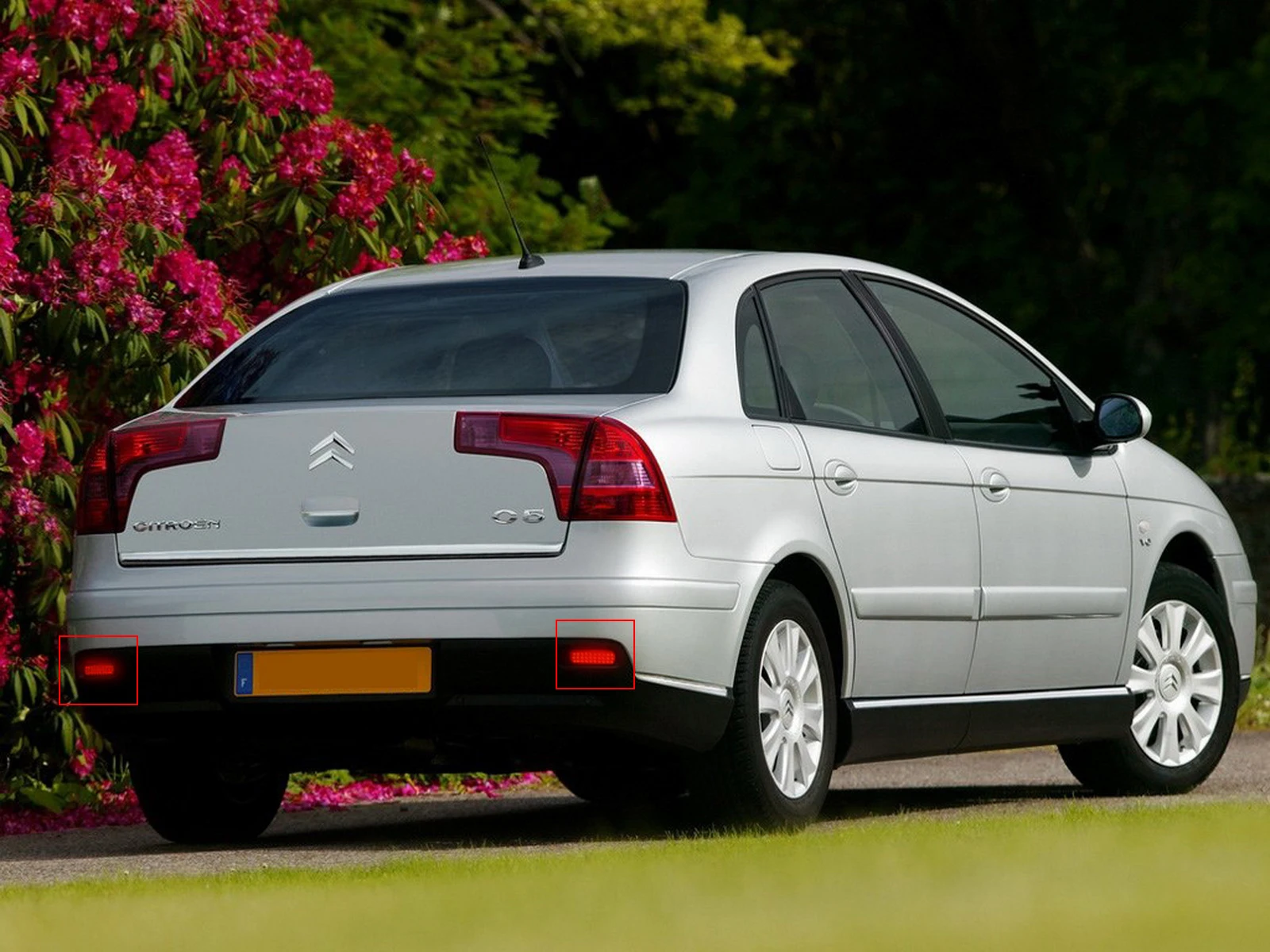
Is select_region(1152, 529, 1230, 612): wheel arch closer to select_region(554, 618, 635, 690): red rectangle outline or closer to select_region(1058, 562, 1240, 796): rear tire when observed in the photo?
select_region(1058, 562, 1240, 796): rear tire

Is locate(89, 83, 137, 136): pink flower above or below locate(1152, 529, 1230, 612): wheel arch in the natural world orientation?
above

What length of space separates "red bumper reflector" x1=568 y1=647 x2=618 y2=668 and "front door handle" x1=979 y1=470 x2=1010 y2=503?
193cm

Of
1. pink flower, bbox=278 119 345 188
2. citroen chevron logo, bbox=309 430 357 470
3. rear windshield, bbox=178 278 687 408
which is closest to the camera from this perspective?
citroen chevron logo, bbox=309 430 357 470

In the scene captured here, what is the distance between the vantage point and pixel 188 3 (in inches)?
417

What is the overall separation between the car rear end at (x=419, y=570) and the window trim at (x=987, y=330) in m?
1.12

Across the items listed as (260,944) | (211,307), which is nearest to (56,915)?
(260,944)

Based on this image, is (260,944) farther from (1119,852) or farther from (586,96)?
(586,96)

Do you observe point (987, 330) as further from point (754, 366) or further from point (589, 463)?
point (589, 463)

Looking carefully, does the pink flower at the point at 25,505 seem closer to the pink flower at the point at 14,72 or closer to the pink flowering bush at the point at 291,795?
the pink flowering bush at the point at 291,795

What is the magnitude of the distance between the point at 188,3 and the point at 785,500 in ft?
13.6

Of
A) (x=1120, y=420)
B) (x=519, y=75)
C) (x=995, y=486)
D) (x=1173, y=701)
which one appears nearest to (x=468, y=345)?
(x=995, y=486)

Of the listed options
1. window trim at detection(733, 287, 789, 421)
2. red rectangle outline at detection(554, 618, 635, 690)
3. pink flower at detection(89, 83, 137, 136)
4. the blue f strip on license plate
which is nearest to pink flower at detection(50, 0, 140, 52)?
pink flower at detection(89, 83, 137, 136)

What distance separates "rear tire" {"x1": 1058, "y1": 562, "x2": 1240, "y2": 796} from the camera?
30.6 feet

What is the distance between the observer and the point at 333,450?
286 inches
